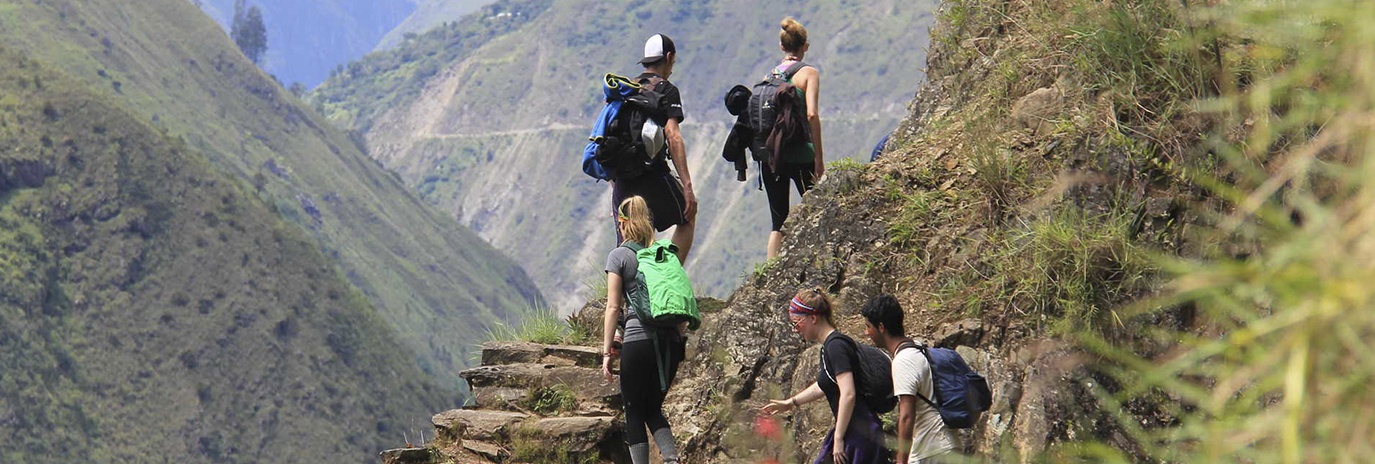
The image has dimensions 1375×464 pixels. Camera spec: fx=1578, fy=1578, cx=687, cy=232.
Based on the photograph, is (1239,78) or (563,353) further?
(563,353)

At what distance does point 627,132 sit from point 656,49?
515mm

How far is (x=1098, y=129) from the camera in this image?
827 centimetres

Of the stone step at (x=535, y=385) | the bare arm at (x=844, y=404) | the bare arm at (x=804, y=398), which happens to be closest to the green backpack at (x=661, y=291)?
the bare arm at (x=804, y=398)

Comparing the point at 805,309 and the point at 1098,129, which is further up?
the point at 1098,129

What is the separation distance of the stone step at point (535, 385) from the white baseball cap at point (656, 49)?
2082mm

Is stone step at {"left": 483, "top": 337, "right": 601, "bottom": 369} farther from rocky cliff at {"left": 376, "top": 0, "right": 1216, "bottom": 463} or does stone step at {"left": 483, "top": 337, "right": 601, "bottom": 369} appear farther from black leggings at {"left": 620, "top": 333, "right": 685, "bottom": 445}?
black leggings at {"left": 620, "top": 333, "right": 685, "bottom": 445}

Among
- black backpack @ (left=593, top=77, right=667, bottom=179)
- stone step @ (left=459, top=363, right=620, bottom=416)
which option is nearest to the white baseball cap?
black backpack @ (left=593, top=77, right=667, bottom=179)

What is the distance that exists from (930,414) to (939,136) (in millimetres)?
3617

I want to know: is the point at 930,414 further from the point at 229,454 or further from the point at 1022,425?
the point at 229,454

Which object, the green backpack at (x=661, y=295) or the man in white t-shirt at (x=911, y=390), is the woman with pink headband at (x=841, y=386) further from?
the green backpack at (x=661, y=295)

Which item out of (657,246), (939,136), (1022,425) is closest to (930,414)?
(1022,425)

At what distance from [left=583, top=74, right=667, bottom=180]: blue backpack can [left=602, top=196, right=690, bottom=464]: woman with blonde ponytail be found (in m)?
1.27

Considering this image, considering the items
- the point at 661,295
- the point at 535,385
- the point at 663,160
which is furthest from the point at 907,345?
the point at 535,385

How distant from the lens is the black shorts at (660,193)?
30.6 feet
